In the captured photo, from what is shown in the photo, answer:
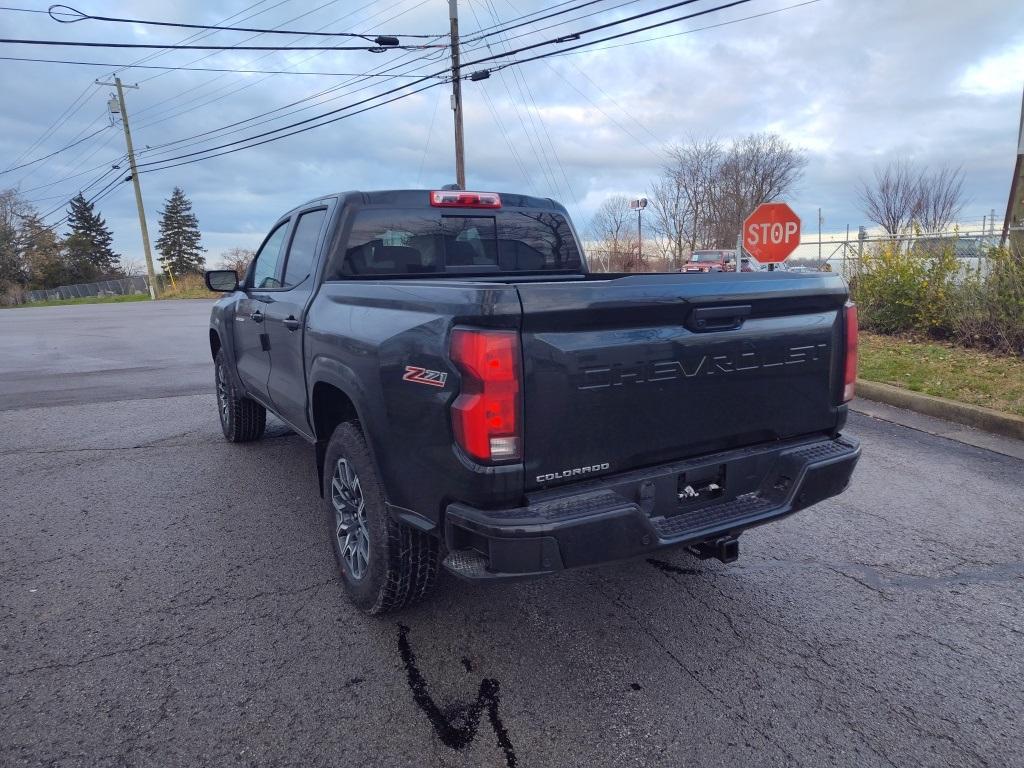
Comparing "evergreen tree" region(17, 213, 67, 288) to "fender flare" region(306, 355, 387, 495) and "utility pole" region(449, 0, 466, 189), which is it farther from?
"fender flare" region(306, 355, 387, 495)

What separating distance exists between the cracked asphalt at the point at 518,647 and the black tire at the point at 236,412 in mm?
1222

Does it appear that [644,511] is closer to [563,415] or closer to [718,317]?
[563,415]

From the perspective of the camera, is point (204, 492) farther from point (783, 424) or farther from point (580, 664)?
point (783, 424)

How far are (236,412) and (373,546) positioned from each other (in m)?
3.55

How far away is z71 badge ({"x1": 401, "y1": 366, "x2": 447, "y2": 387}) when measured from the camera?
2.29m

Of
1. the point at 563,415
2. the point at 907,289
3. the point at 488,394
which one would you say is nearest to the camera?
the point at 488,394

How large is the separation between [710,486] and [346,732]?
1.63 meters

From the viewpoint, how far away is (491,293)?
2201mm

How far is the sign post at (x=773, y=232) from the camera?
1164cm

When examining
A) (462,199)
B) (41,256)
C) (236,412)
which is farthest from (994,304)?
(41,256)

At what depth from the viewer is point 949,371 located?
25.2 ft

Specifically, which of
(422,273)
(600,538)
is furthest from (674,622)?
(422,273)

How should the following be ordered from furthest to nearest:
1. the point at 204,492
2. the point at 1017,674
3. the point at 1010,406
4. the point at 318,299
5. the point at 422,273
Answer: the point at 1010,406 < the point at 204,492 < the point at 422,273 < the point at 318,299 < the point at 1017,674

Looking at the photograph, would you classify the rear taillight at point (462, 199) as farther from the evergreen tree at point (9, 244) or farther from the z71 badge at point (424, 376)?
the evergreen tree at point (9, 244)
